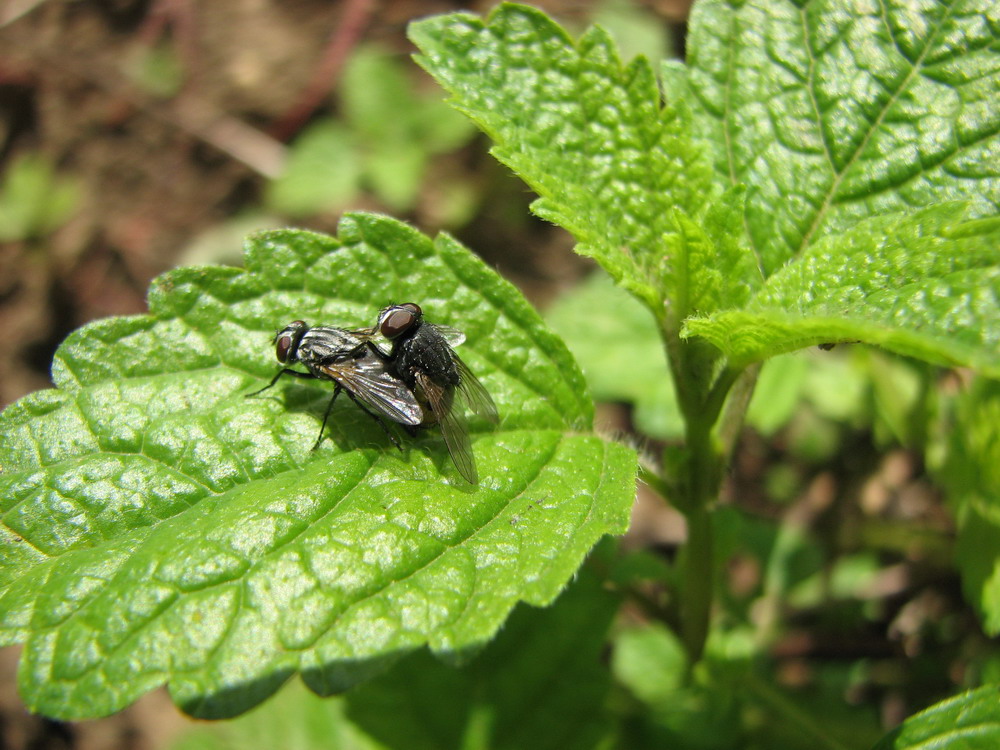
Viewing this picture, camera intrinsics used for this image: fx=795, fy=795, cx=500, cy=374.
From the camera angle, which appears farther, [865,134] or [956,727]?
[865,134]

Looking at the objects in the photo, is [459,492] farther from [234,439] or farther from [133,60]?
[133,60]

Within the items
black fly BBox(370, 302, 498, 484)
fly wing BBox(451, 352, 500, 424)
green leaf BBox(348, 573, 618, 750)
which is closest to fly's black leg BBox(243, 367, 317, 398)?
black fly BBox(370, 302, 498, 484)

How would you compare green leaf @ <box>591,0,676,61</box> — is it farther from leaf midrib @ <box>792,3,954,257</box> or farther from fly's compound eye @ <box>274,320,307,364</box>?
fly's compound eye @ <box>274,320,307,364</box>

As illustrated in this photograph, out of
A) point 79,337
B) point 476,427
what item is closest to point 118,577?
point 79,337

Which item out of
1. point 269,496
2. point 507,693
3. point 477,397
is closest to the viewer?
point 269,496

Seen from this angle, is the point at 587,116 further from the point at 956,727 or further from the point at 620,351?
the point at 956,727

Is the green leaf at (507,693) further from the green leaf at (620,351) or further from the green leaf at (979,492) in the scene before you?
the green leaf at (979,492)

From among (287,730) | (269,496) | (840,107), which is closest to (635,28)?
(840,107)
